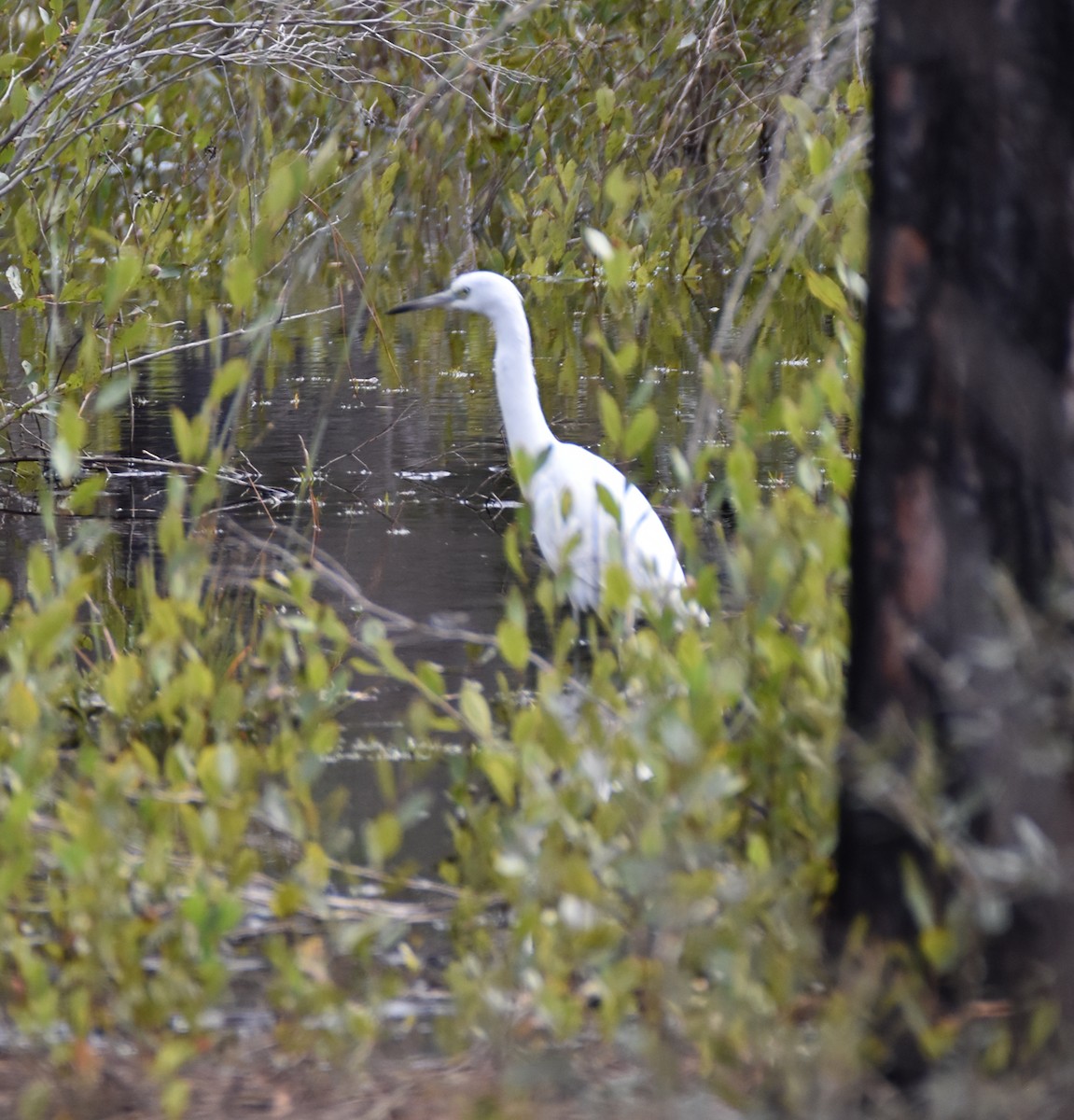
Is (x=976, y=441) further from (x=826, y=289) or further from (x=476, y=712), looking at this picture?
(x=826, y=289)

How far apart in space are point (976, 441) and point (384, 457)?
Answer: 4.44m

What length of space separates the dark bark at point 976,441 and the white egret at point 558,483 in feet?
4.10

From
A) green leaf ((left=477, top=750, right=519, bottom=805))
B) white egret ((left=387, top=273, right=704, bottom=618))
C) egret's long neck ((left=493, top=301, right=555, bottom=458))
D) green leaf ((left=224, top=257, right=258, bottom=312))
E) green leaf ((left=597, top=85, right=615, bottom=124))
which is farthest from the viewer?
green leaf ((left=597, top=85, right=615, bottom=124))

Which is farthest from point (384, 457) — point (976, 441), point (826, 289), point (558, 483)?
point (976, 441)

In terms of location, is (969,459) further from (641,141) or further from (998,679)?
(641,141)

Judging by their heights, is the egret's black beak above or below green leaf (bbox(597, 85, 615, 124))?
below

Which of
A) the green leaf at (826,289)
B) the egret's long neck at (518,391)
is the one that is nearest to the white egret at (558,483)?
the egret's long neck at (518,391)

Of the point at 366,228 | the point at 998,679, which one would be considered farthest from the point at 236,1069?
the point at 366,228

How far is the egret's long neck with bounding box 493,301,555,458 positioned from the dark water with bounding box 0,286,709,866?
1.16ft

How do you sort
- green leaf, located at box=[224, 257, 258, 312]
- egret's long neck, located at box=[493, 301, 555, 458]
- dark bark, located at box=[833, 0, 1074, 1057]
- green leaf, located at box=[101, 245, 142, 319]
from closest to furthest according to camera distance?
dark bark, located at box=[833, 0, 1074, 1057] → green leaf, located at box=[224, 257, 258, 312] → green leaf, located at box=[101, 245, 142, 319] → egret's long neck, located at box=[493, 301, 555, 458]

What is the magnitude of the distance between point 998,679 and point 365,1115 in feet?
2.66

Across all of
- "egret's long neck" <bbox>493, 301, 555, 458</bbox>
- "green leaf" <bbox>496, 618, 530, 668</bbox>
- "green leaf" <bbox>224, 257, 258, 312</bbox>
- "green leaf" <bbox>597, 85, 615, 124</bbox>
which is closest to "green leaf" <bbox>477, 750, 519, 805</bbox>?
"green leaf" <bbox>496, 618, 530, 668</bbox>

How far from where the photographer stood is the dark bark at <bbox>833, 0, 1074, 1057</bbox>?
1816 millimetres

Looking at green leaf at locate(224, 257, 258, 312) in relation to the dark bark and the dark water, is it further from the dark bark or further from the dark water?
the dark bark
